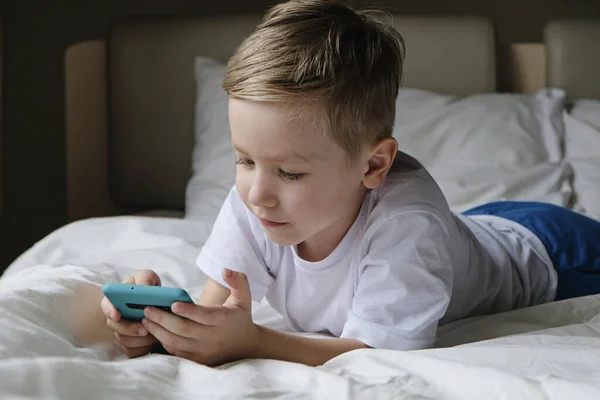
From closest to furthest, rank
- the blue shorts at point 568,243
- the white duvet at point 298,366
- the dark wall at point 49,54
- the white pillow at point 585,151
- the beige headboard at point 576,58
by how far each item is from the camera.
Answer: the white duvet at point 298,366, the blue shorts at point 568,243, the white pillow at point 585,151, the beige headboard at point 576,58, the dark wall at point 49,54

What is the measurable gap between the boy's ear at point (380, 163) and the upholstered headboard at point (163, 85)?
3.92ft

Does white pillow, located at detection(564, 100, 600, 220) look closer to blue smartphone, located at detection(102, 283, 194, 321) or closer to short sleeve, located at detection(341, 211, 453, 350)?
short sleeve, located at detection(341, 211, 453, 350)

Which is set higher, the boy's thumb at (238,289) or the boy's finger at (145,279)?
the boy's thumb at (238,289)

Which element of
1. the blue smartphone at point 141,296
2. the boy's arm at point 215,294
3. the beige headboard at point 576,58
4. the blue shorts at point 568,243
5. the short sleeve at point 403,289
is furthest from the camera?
the beige headboard at point 576,58

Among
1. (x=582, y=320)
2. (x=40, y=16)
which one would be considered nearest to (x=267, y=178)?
(x=582, y=320)

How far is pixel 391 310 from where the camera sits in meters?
1.10

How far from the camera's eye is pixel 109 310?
1023mm

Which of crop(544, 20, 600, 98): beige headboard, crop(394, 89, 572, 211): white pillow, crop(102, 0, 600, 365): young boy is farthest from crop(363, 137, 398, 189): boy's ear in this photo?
crop(544, 20, 600, 98): beige headboard

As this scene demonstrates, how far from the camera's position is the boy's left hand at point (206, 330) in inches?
38.9

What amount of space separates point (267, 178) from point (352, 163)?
130 millimetres

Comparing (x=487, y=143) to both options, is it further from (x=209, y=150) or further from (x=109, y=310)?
(x=109, y=310)

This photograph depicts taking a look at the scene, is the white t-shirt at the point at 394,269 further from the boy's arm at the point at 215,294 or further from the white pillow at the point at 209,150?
the white pillow at the point at 209,150

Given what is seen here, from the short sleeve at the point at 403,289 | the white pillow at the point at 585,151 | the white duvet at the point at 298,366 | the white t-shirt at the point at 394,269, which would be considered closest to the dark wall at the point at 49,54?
the white pillow at the point at 585,151

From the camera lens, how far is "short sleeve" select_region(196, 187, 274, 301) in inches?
48.4
